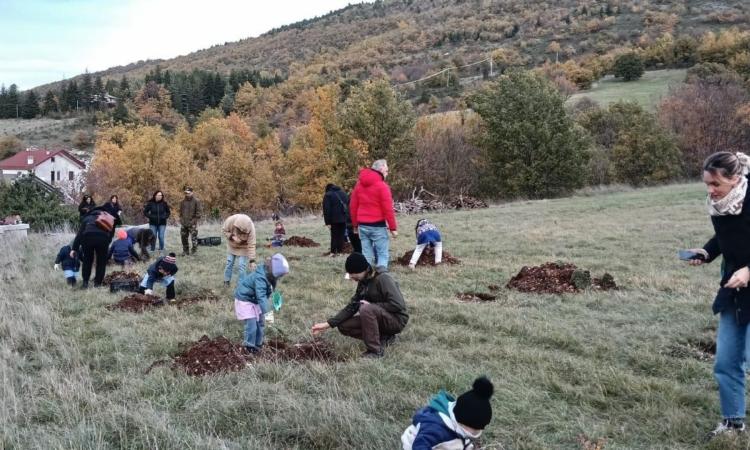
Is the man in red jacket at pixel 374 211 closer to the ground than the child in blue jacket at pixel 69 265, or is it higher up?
higher up

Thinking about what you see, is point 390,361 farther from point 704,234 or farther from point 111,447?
point 704,234

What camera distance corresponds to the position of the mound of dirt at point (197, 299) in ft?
30.1

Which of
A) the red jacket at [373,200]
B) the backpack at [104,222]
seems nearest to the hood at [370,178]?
the red jacket at [373,200]

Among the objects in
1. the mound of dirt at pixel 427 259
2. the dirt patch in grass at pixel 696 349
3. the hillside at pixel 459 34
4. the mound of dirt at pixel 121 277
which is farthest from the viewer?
Result: the hillside at pixel 459 34

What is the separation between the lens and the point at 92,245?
10.5m

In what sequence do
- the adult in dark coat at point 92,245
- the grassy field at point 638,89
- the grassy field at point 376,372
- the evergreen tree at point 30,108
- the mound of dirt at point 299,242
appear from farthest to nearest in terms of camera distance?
the evergreen tree at point 30,108
the grassy field at point 638,89
the mound of dirt at point 299,242
the adult in dark coat at point 92,245
the grassy field at point 376,372

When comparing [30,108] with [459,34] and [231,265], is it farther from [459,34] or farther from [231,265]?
[231,265]

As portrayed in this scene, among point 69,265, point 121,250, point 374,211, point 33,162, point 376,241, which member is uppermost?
point 33,162

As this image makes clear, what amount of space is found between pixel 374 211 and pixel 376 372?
4.28 meters

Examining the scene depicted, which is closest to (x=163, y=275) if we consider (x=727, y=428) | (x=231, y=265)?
(x=231, y=265)

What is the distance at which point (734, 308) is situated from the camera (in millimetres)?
4043

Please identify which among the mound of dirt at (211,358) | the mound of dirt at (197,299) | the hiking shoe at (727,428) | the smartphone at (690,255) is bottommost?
the mound of dirt at (197,299)

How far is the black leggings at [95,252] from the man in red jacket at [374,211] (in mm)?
4966

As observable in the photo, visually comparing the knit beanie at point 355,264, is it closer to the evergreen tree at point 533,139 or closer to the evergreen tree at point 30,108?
the evergreen tree at point 533,139
